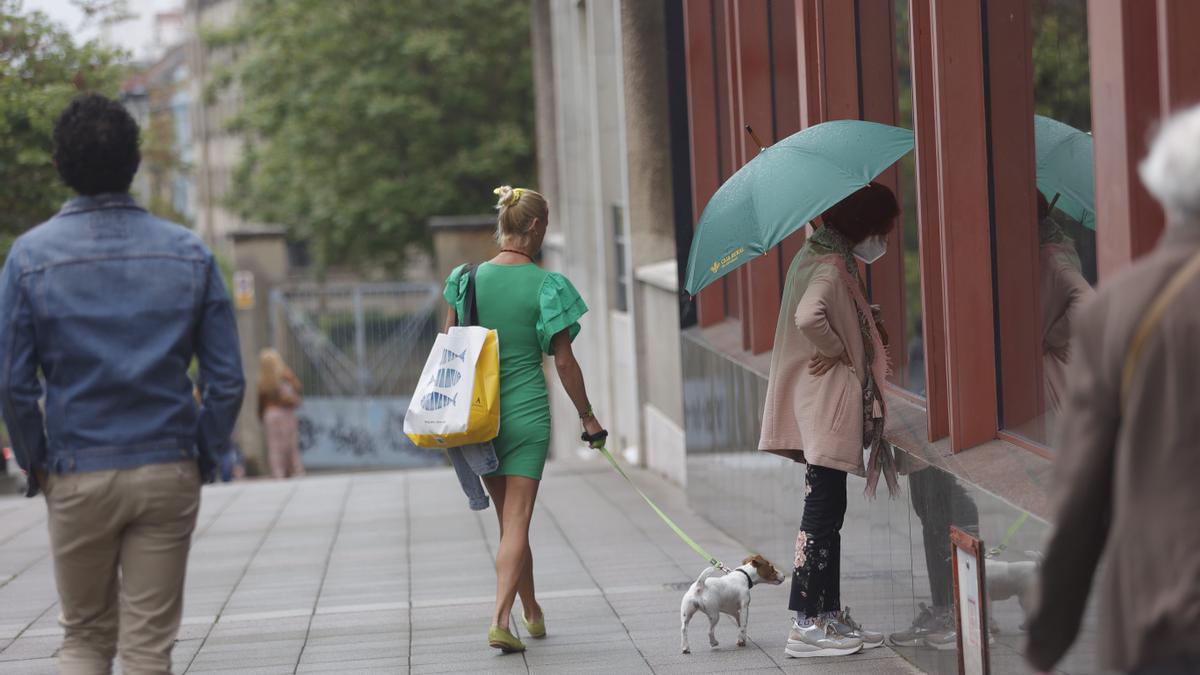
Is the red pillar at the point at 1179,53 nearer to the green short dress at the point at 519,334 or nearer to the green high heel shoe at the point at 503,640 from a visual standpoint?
the green short dress at the point at 519,334

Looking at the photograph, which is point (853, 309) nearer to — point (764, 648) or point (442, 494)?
point (764, 648)

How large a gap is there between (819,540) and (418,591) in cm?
306

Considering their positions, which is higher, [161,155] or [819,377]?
[161,155]

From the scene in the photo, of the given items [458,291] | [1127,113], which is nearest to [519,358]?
[458,291]

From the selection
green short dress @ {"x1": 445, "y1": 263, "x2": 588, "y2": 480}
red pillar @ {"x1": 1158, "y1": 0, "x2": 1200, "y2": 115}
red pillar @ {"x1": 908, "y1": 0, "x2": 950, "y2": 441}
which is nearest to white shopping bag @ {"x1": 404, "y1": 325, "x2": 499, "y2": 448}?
green short dress @ {"x1": 445, "y1": 263, "x2": 588, "y2": 480}

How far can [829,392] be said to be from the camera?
20.6ft

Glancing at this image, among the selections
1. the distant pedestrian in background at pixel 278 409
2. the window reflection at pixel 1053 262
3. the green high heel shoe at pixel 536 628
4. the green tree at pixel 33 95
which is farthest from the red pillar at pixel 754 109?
the distant pedestrian in background at pixel 278 409

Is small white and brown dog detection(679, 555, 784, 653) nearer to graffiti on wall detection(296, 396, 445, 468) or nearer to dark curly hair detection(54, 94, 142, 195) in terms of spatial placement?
dark curly hair detection(54, 94, 142, 195)

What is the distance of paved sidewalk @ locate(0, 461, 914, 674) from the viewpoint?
6.92 metres

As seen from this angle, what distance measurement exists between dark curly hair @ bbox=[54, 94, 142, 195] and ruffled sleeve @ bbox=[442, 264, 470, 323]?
230 cm

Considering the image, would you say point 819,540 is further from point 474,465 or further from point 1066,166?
point 1066,166

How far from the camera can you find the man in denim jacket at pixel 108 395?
4508mm

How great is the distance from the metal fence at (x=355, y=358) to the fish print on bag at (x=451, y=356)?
1948cm

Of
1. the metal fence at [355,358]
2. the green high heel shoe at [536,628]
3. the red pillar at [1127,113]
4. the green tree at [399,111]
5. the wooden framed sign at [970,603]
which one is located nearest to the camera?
the red pillar at [1127,113]
